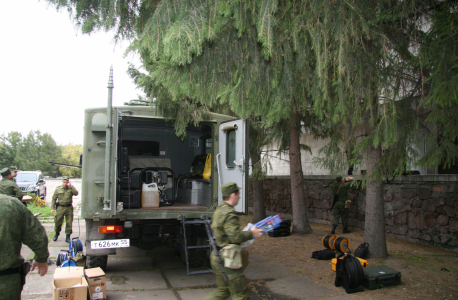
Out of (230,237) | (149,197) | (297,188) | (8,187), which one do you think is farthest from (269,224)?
(297,188)

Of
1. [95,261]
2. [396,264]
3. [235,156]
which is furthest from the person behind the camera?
[396,264]

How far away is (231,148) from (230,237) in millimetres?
3137

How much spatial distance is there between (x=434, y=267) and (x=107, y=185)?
5.98m

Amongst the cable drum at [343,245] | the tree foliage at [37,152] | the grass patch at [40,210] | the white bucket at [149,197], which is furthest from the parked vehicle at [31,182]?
the tree foliage at [37,152]

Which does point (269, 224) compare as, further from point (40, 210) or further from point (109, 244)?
point (40, 210)

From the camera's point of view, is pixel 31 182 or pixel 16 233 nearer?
pixel 16 233

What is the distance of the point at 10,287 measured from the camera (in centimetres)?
281

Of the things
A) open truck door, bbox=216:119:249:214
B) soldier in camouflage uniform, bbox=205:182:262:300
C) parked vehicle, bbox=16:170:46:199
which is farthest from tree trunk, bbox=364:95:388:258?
parked vehicle, bbox=16:170:46:199

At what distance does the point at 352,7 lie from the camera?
406cm

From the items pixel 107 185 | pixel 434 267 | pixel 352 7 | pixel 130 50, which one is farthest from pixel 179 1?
pixel 434 267

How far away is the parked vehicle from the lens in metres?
21.5

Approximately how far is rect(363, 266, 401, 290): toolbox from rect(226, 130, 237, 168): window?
9.35 ft

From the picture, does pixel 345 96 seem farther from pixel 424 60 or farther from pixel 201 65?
pixel 201 65

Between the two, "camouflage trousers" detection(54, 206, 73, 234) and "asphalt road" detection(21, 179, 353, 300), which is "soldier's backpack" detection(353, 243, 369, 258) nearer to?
"asphalt road" detection(21, 179, 353, 300)
